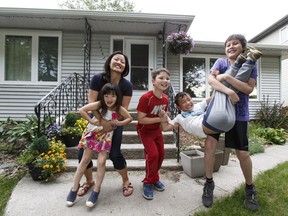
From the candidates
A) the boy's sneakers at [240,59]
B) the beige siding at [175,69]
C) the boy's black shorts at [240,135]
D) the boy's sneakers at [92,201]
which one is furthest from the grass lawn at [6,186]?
the beige siding at [175,69]

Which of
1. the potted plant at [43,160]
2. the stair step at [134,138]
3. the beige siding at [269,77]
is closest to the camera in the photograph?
the potted plant at [43,160]

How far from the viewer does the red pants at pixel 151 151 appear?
7.68ft

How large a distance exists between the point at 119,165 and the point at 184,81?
5.42 metres

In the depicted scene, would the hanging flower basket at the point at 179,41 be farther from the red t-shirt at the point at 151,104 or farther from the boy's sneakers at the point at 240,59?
the boy's sneakers at the point at 240,59

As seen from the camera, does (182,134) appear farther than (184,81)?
No

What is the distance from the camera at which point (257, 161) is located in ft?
12.8

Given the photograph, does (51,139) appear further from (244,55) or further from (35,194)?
(244,55)

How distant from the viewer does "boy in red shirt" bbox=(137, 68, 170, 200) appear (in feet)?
7.25

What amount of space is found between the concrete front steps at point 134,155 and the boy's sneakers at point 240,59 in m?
1.85

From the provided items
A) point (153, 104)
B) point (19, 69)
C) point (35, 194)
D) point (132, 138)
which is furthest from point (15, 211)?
point (19, 69)

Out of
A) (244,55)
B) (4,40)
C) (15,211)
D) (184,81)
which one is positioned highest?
(4,40)

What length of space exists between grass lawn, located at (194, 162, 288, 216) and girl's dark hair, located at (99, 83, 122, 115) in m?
1.34

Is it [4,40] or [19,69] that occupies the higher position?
[4,40]

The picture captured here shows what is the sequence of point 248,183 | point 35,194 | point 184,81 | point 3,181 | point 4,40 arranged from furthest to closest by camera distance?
1. point 184,81
2. point 4,40
3. point 3,181
4. point 35,194
5. point 248,183
